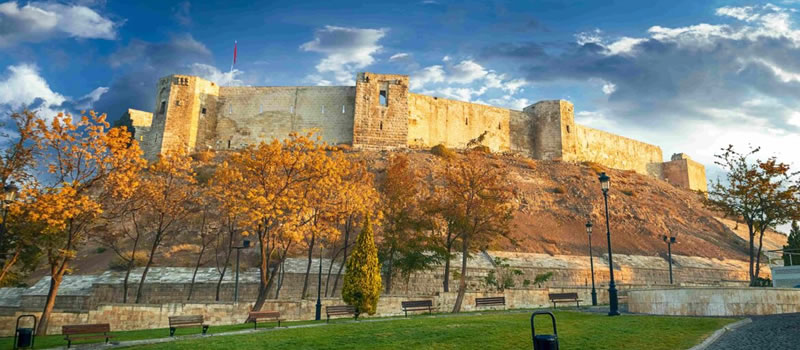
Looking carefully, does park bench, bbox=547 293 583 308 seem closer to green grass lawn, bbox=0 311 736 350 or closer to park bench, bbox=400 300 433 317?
park bench, bbox=400 300 433 317

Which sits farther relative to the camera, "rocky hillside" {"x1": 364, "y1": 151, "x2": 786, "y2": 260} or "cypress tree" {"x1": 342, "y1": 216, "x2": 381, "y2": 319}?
"rocky hillside" {"x1": 364, "y1": 151, "x2": 786, "y2": 260}

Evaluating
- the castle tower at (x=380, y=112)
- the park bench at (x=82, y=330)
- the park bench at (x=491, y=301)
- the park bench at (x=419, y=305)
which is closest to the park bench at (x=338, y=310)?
the park bench at (x=419, y=305)

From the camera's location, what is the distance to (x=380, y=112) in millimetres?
50969

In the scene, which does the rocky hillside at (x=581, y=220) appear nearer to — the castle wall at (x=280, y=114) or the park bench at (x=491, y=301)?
the castle wall at (x=280, y=114)

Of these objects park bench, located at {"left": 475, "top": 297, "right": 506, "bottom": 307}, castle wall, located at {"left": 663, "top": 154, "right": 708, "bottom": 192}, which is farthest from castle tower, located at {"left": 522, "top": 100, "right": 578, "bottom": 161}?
park bench, located at {"left": 475, "top": 297, "right": 506, "bottom": 307}

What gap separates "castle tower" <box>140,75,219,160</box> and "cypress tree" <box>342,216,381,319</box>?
109 ft

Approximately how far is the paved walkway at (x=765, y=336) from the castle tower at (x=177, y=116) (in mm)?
45618

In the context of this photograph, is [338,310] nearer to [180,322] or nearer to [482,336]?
[180,322]

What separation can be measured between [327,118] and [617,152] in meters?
40.7

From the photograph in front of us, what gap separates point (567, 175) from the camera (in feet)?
178

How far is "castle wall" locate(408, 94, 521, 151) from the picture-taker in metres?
54.5

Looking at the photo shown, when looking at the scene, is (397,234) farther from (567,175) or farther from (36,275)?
(567,175)

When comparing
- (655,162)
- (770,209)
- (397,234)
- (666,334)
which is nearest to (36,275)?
(397,234)

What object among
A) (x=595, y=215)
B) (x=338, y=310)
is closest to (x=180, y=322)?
(x=338, y=310)
